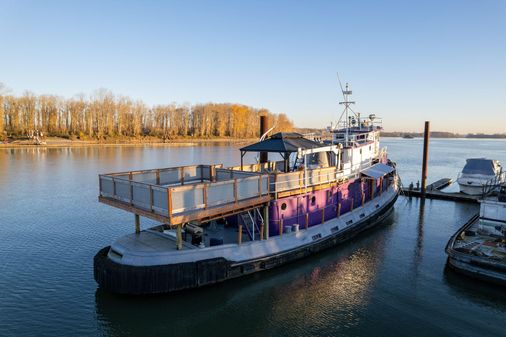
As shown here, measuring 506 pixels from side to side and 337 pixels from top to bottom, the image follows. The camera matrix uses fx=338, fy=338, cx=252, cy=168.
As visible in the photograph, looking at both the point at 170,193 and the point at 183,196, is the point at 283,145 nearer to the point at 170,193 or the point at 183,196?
the point at 183,196

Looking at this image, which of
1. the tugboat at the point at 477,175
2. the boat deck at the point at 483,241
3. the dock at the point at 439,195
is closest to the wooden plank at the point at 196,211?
the boat deck at the point at 483,241

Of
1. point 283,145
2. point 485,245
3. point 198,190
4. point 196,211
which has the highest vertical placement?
point 283,145

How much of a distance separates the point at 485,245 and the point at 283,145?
11403mm

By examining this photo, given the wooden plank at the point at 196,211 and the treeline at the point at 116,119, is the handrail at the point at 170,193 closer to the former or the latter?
the wooden plank at the point at 196,211

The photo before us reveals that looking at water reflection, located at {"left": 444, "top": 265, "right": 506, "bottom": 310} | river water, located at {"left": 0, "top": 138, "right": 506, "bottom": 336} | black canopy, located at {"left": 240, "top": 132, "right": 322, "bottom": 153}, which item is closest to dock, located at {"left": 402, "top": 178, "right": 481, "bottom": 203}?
river water, located at {"left": 0, "top": 138, "right": 506, "bottom": 336}

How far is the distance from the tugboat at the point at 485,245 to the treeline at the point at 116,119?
331 ft

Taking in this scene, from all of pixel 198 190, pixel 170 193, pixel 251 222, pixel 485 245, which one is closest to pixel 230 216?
pixel 251 222

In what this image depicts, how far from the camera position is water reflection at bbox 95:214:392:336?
12219 mm

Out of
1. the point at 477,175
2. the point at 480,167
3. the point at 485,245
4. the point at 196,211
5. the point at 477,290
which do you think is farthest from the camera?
the point at 480,167

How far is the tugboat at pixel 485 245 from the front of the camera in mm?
15094

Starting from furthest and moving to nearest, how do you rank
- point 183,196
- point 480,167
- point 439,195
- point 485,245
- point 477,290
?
point 480,167, point 439,195, point 485,245, point 477,290, point 183,196

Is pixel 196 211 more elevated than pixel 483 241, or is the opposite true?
pixel 196 211

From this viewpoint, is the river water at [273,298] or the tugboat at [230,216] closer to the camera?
the river water at [273,298]

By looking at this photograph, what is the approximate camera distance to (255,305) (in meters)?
13.7
